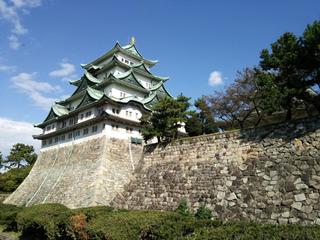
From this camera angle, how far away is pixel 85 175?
25.7 meters

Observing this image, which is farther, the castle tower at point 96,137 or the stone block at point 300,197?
the castle tower at point 96,137

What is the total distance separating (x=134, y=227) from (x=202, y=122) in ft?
61.9

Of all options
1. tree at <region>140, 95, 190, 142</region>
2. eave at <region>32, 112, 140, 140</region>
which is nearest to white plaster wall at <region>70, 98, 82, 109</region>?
eave at <region>32, 112, 140, 140</region>

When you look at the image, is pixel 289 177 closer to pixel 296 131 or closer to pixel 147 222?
pixel 296 131

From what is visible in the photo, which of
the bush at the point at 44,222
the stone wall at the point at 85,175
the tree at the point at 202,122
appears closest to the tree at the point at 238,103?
the tree at the point at 202,122

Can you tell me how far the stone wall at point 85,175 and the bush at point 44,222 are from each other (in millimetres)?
5613

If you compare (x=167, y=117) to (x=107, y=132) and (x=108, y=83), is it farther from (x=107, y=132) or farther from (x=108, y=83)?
(x=108, y=83)

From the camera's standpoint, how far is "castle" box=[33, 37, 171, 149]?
92.7 ft

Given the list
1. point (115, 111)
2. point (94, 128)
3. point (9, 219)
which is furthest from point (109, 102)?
point (9, 219)

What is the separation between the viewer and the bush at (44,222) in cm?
1421

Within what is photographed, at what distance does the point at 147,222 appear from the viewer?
34.6 feet

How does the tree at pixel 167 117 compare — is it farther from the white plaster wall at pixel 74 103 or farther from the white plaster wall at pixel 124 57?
the white plaster wall at pixel 124 57

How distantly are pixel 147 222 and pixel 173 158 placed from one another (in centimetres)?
1049

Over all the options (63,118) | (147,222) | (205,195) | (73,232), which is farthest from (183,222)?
(63,118)
